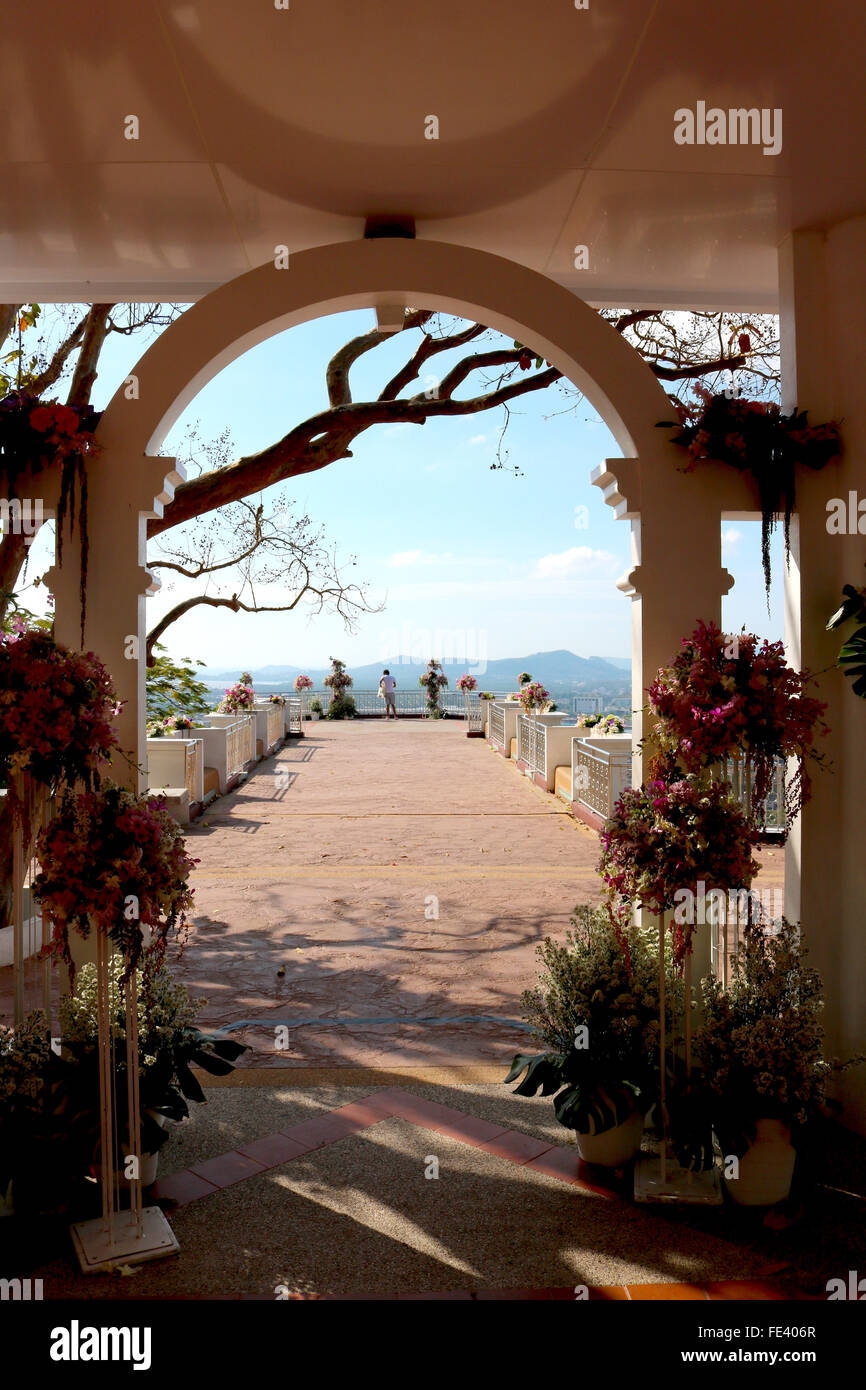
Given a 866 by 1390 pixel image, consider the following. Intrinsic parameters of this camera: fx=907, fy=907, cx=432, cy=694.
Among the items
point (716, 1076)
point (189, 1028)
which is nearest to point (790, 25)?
point (716, 1076)

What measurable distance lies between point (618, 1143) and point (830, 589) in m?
2.43

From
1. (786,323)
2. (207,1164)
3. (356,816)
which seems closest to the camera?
(207,1164)

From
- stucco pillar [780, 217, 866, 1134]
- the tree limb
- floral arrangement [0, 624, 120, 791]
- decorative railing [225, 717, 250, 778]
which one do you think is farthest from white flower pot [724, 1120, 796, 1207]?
decorative railing [225, 717, 250, 778]

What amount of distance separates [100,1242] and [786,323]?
450cm

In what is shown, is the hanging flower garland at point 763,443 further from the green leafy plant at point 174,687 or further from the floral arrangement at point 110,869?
the green leafy plant at point 174,687

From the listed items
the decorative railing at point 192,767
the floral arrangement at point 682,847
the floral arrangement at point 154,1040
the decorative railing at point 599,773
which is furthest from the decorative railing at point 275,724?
the floral arrangement at point 682,847

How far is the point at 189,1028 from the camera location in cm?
353

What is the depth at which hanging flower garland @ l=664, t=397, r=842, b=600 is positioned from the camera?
3.79m

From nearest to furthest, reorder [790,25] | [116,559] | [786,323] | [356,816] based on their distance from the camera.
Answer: [790,25] → [116,559] → [786,323] → [356,816]

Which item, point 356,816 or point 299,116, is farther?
point 356,816

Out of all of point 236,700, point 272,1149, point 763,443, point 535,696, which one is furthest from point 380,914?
point 236,700

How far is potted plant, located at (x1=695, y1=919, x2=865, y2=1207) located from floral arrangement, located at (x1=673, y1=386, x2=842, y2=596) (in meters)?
1.95

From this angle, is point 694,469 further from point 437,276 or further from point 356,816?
point 356,816

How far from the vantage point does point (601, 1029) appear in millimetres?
3426
